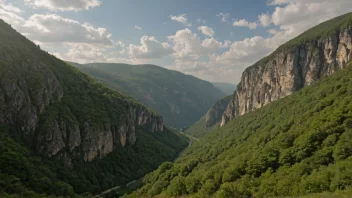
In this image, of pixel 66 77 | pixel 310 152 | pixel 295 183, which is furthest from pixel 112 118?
pixel 295 183

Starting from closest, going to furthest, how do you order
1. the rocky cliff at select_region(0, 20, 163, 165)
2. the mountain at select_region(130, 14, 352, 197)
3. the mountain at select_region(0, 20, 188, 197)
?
Result: the mountain at select_region(130, 14, 352, 197), the mountain at select_region(0, 20, 188, 197), the rocky cliff at select_region(0, 20, 163, 165)

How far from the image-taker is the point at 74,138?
14812 centimetres

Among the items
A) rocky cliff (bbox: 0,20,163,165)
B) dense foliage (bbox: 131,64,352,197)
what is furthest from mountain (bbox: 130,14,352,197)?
rocky cliff (bbox: 0,20,163,165)

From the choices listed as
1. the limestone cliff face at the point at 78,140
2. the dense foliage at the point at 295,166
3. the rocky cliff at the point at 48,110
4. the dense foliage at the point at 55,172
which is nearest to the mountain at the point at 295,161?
the dense foliage at the point at 295,166

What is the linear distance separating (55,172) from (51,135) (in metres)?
20.0

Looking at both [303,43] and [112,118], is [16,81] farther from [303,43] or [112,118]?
[303,43]

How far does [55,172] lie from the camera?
12356 centimetres

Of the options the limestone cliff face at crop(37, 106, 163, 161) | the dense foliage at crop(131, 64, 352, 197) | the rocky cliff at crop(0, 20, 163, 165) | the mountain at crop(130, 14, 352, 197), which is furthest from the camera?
the limestone cliff face at crop(37, 106, 163, 161)

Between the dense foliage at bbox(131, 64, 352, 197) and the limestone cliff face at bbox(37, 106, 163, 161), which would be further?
the limestone cliff face at bbox(37, 106, 163, 161)

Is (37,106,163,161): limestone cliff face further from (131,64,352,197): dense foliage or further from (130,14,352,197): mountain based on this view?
(131,64,352,197): dense foliage

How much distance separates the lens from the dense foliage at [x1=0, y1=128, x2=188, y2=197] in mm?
96394

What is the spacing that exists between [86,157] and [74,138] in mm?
13079

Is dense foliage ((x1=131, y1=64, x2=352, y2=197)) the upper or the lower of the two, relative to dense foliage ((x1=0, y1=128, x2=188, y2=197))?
upper

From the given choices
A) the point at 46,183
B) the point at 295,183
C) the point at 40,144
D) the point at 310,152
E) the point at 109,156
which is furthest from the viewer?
the point at 109,156
